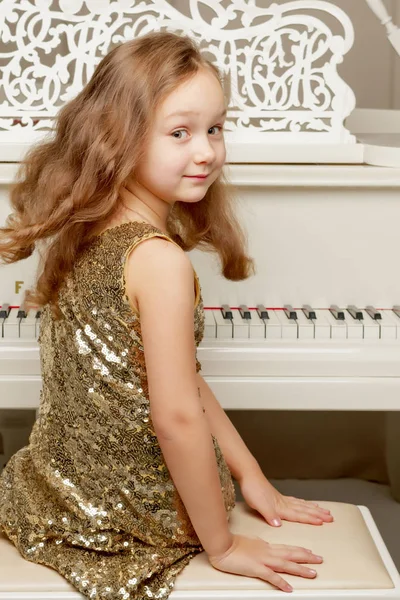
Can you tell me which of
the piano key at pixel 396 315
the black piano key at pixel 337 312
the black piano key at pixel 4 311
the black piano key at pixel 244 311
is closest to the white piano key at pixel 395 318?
the piano key at pixel 396 315

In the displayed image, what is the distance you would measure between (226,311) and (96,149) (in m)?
0.84

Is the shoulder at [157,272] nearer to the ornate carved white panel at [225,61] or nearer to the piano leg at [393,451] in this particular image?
the ornate carved white panel at [225,61]

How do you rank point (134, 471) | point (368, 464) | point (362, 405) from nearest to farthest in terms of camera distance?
1. point (134, 471)
2. point (362, 405)
3. point (368, 464)

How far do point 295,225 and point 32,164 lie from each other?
0.88m

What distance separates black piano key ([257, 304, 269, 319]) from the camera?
7.58 ft

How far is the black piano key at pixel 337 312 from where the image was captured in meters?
2.29

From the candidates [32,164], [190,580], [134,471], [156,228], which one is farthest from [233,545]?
[32,164]

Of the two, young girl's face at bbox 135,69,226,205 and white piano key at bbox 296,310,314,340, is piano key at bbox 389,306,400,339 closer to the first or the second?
white piano key at bbox 296,310,314,340

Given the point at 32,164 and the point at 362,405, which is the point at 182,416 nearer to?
the point at 32,164

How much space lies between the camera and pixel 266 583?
155 centimetres

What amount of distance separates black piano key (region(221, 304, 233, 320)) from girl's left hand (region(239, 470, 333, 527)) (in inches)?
21.7

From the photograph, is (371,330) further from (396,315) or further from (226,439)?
(226,439)

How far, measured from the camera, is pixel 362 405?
84.7 inches

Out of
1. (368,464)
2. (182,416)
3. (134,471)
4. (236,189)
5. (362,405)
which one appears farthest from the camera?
(368,464)
